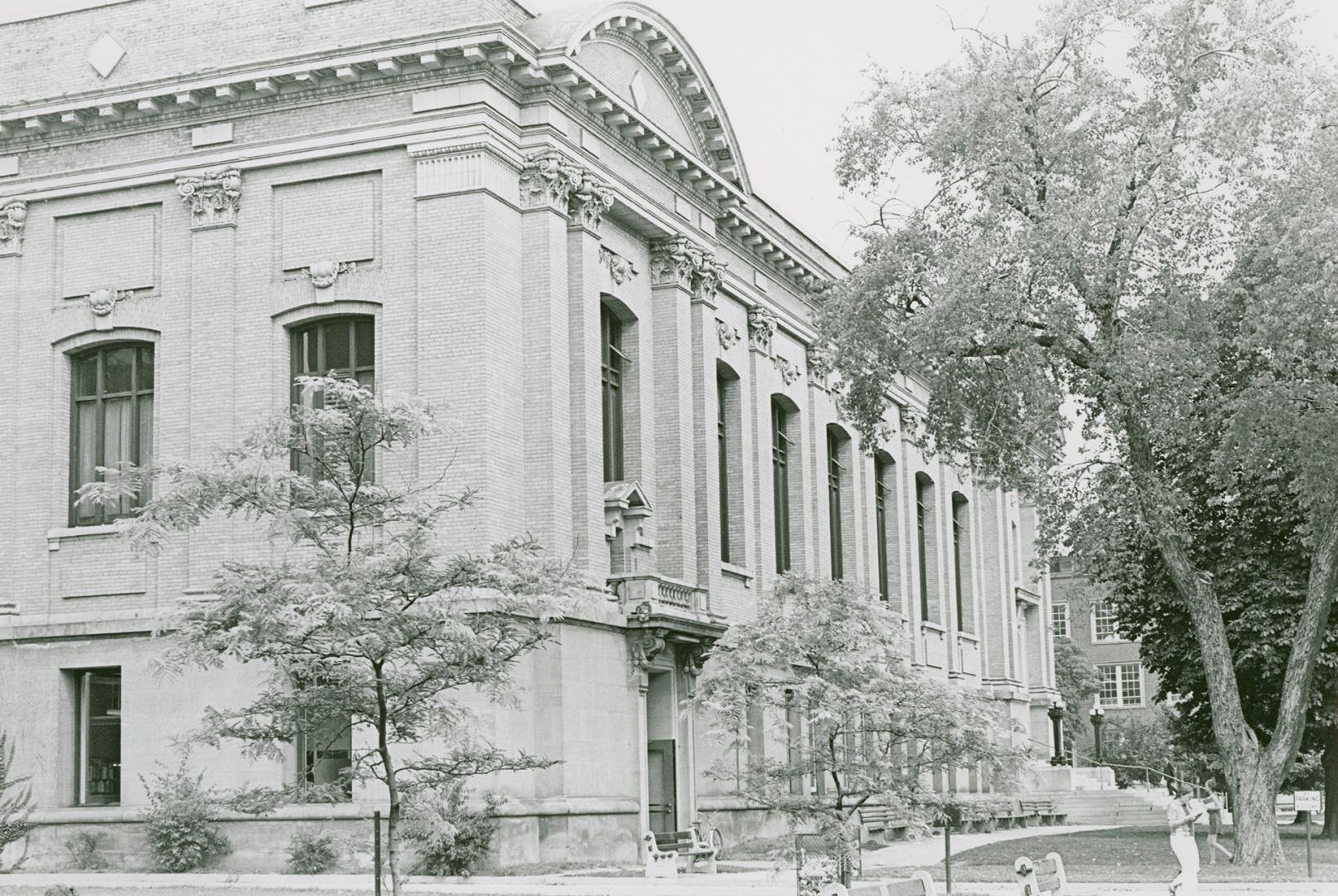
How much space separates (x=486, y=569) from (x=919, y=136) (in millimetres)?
16873

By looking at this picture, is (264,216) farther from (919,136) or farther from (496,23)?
(919,136)

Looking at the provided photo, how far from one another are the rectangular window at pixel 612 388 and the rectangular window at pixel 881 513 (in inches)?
693

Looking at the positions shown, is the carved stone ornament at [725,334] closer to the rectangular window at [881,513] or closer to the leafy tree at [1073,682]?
the rectangular window at [881,513]

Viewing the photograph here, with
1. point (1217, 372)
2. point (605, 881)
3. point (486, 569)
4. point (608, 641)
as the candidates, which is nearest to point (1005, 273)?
point (1217, 372)

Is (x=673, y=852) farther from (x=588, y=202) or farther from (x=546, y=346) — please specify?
(x=588, y=202)

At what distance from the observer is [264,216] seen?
32062mm

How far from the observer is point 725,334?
40.0 m

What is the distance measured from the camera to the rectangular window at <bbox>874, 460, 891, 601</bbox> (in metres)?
52.3

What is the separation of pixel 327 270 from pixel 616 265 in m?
6.19

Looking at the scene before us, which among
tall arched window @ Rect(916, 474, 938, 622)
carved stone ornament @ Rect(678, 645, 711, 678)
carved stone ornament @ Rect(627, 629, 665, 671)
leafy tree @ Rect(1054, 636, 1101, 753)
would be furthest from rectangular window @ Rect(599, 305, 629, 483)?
leafy tree @ Rect(1054, 636, 1101, 753)

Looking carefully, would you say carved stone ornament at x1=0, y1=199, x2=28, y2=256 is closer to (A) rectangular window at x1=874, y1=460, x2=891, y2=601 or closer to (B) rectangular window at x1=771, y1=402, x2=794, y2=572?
(B) rectangular window at x1=771, y1=402, x2=794, y2=572

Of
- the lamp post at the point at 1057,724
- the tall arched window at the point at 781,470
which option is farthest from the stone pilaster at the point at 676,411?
the lamp post at the point at 1057,724

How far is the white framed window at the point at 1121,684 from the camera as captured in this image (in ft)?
313

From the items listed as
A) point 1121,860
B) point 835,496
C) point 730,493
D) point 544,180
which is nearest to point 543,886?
point 1121,860
